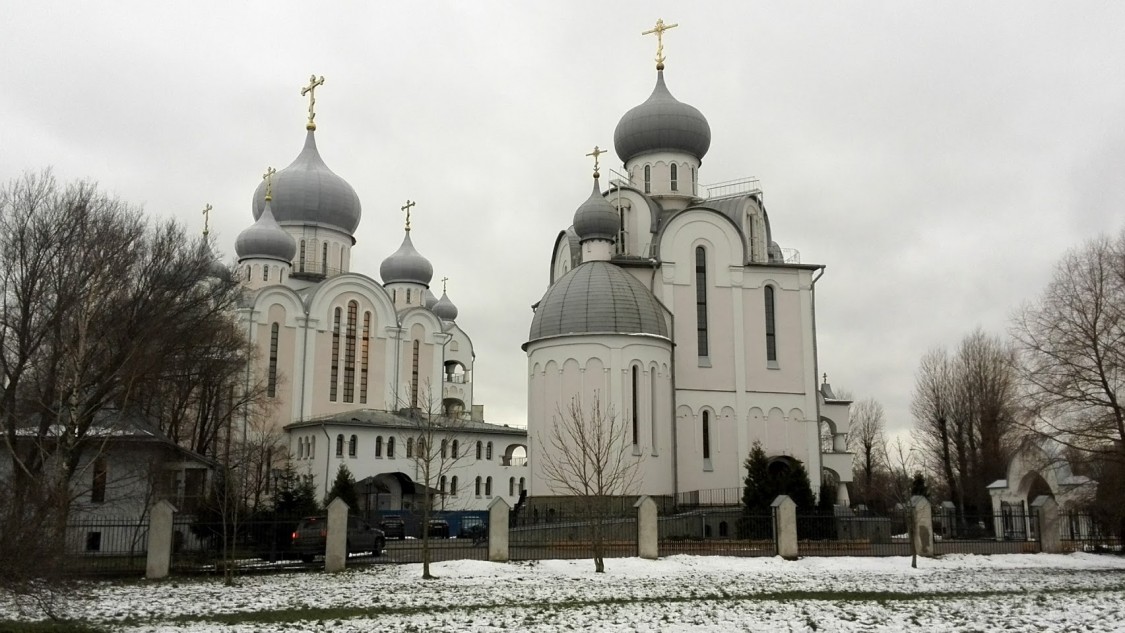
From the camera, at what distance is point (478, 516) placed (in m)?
31.4

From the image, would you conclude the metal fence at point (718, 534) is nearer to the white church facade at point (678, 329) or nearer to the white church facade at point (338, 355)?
the white church facade at point (678, 329)

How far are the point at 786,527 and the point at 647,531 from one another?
3.23 meters

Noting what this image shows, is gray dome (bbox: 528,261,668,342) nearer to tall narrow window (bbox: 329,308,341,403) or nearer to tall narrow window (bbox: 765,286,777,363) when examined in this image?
tall narrow window (bbox: 765,286,777,363)

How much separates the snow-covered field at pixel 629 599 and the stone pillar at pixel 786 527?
1052 millimetres

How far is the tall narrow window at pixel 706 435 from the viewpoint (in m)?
30.8

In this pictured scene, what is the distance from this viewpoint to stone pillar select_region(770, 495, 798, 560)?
858 inches

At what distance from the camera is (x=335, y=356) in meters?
44.1

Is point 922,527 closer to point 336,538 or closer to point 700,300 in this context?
point 700,300

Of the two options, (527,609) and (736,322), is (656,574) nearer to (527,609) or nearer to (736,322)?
(527,609)

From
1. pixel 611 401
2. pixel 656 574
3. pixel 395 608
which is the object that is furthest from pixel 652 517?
pixel 395 608

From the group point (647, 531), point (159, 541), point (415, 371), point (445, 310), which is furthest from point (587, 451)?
point (445, 310)

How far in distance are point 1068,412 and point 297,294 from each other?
31785 millimetres

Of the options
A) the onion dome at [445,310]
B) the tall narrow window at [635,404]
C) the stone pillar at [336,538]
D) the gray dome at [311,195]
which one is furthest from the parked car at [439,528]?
the onion dome at [445,310]

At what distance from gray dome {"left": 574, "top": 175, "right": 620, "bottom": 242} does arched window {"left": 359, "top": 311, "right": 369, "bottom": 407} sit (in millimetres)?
16324
